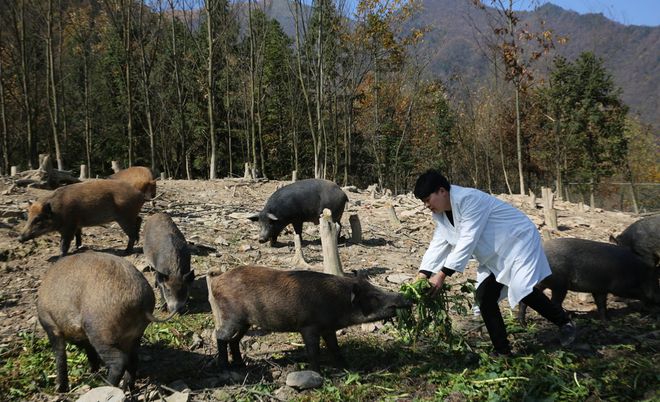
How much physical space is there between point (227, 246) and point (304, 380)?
5.13 metres

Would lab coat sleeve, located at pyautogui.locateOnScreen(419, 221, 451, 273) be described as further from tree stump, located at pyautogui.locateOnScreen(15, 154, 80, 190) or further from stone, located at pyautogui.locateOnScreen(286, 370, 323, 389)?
tree stump, located at pyautogui.locateOnScreen(15, 154, 80, 190)

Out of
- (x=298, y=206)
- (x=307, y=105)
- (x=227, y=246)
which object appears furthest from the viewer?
(x=307, y=105)

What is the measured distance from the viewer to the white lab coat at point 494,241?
5004 millimetres

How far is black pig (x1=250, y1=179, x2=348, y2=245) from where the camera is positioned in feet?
34.2

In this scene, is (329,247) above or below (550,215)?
above

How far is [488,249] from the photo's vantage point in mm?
5184

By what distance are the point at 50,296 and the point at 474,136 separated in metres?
34.8

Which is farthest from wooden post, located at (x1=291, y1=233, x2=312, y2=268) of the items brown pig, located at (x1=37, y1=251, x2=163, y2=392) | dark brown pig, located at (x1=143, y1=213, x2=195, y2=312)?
brown pig, located at (x1=37, y1=251, x2=163, y2=392)

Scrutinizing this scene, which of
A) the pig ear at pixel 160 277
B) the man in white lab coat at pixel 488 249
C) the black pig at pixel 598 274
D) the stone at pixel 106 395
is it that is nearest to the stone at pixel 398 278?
the black pig at pixel 598 274

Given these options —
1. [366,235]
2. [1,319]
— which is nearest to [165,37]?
[366,235]

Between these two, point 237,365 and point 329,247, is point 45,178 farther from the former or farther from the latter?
point 237,365

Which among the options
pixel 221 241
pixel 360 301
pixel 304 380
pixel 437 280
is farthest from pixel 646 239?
pixel 221 241

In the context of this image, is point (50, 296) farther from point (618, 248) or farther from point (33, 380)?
point (618, 248)

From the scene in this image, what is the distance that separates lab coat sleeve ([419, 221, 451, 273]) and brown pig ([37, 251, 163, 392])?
2.74m
